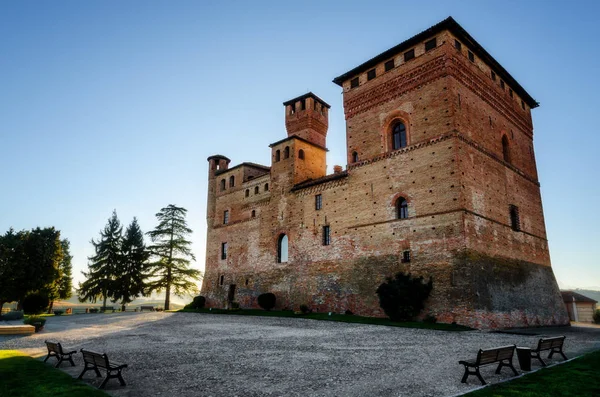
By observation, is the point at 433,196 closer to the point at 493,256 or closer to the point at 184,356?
the point at 493,256

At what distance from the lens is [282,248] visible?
97.4ft

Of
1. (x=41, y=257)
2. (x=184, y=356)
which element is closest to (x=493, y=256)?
(x=184, y=356)

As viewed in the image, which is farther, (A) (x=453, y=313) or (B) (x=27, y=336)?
(A) (x=453, y=313)

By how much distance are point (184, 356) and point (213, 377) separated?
2848mm

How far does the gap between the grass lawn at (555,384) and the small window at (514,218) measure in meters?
16.2

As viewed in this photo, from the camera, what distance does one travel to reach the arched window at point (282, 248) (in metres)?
29.3

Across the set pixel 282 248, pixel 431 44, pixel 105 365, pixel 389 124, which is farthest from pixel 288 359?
pixel 282 248

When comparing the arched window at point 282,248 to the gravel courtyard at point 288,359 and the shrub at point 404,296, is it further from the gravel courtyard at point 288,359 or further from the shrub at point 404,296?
the gravel courtyard at point 288,359

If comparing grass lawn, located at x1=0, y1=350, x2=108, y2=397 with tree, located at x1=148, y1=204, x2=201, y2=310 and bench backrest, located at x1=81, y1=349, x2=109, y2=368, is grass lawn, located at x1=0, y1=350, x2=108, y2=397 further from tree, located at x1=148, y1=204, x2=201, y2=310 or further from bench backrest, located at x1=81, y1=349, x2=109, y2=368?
tree, located at x1=148, y1=204, x2=201, y2=310

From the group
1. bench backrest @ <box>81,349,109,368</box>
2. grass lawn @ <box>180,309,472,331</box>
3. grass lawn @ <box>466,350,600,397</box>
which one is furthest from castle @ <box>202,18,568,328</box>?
bench backrest @ <box>81,349,109,368</box>

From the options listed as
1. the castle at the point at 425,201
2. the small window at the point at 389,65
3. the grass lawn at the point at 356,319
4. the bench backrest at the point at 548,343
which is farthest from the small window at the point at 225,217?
the bench backrest at the point at 548,343

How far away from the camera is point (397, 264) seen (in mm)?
21266

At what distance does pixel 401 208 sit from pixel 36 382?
18790mm

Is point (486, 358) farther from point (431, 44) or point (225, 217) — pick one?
point (225, 217)
